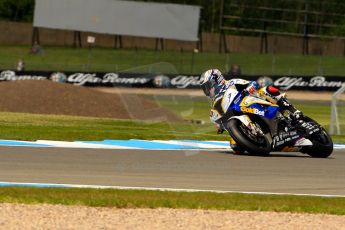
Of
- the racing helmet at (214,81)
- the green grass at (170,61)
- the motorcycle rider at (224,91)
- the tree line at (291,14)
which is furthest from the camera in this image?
the tree line at (291,14)

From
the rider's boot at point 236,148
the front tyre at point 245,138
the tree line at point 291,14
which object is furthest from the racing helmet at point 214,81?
the tree line at point 291,14

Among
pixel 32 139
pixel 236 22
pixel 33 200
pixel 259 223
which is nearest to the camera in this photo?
pixel 259 223

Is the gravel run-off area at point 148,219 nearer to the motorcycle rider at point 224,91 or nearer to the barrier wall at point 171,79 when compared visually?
the motorcycle rider at point 224,91

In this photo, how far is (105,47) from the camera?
71.2 metres

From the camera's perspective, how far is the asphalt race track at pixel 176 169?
1238 cm

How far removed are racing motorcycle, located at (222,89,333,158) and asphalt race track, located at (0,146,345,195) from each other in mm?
213

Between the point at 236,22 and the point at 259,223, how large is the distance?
5612 cm

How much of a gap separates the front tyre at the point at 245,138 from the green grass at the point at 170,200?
486 cm

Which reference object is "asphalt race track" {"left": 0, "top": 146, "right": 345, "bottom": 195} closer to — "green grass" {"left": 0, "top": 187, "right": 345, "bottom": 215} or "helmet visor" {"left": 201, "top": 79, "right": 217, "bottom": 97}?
"green grass" {"left": 0, "top": 187, "right": 345, "bottom": 215}

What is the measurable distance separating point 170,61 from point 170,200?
4841 cm

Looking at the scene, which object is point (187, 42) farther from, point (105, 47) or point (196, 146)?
point (196, 146)

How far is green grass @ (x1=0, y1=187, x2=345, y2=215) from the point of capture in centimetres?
1043

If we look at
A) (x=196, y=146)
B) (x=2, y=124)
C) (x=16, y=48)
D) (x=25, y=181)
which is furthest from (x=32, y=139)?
(x=16, y=48)

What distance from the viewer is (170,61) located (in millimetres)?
59000
